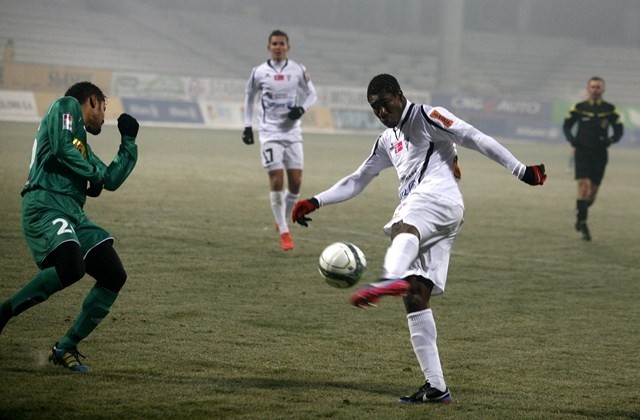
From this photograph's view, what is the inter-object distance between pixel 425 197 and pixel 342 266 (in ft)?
2.06

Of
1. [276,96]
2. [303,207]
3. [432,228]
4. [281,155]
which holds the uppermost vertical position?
[276,96]

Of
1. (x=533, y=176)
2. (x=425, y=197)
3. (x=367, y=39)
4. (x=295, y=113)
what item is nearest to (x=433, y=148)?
(x=425, y=197)

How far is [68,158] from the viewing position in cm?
548

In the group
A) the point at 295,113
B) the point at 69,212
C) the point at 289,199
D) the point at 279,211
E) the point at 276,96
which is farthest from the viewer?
the point at 289,199

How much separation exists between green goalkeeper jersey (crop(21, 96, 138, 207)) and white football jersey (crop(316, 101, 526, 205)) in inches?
62.7

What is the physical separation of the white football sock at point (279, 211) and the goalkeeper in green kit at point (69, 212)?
18.3 feet

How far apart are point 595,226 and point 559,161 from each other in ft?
51.9

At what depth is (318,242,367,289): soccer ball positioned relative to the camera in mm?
5383

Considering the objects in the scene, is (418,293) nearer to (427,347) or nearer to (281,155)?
(427,347)

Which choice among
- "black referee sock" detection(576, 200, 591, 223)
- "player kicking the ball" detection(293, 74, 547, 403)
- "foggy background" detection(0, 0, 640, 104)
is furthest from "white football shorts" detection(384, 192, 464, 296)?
"foggy background" detection(0, 0, 640, 104)

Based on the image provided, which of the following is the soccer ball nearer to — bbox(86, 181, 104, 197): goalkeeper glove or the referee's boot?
bbox(86, 181, 104, 197): goalkeeper glove

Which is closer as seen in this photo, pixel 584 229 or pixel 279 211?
pixel 279 211

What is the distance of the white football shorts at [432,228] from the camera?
213 inches

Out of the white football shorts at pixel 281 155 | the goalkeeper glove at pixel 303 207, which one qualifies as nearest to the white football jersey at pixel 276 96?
the white football shorts at pixel 281 155
